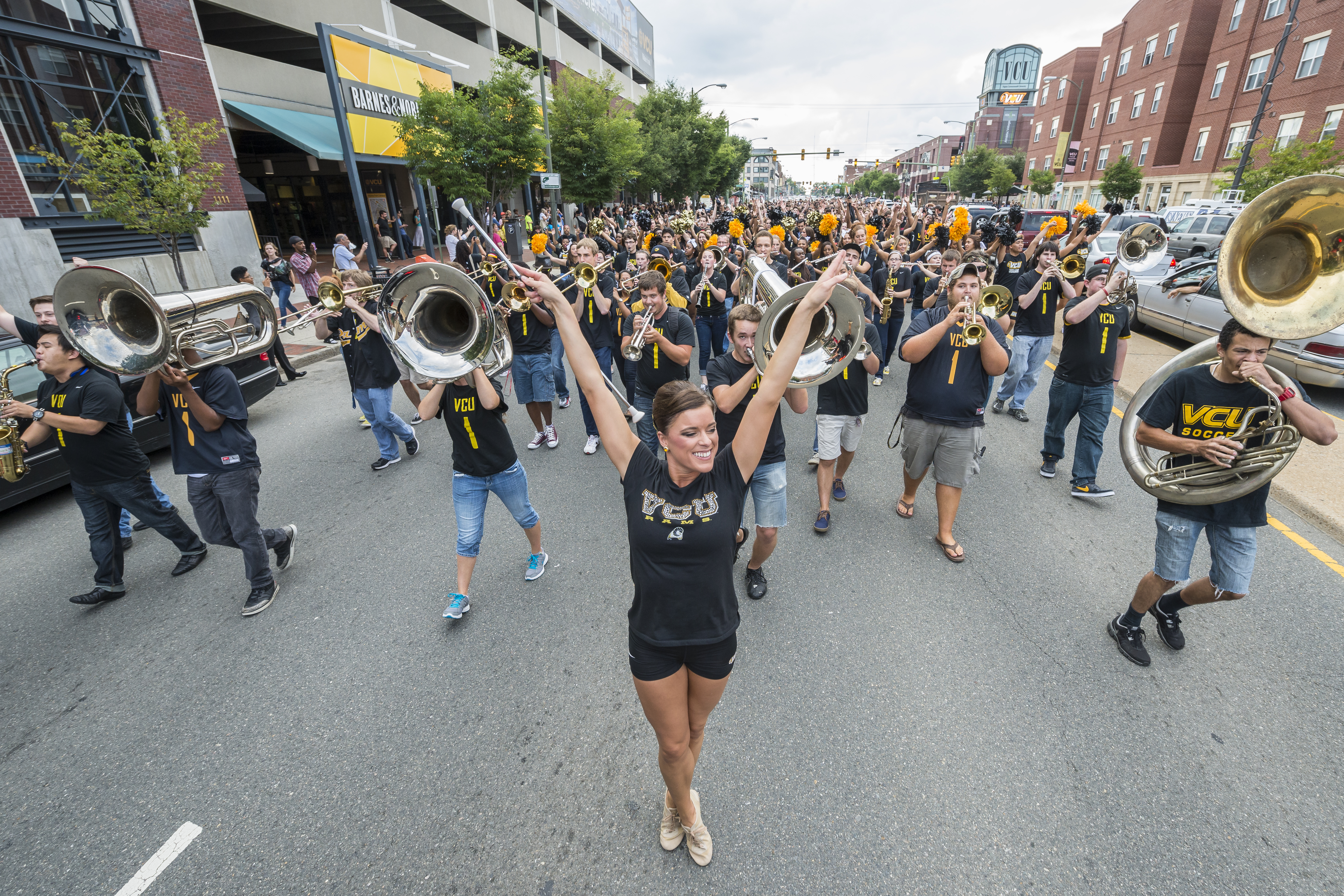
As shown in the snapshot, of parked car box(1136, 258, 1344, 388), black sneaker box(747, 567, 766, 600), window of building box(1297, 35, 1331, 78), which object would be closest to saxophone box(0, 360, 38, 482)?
black sneaker box(747, 567, 766, 600)

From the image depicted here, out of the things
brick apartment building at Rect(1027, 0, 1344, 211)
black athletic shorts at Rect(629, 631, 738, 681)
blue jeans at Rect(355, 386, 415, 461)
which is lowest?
blue jeans at Rect(355, 386, 415, 461)

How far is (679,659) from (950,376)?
338cm

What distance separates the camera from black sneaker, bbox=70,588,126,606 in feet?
14.1

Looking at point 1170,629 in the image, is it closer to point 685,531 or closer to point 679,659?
point 679,659

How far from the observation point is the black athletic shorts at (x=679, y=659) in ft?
7.43

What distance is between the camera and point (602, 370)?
6.70 m

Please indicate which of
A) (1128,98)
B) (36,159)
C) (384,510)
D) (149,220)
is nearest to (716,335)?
(384,510)

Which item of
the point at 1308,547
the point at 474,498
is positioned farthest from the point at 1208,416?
the point at 474,498

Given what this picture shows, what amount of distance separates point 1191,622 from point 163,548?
26.5ft

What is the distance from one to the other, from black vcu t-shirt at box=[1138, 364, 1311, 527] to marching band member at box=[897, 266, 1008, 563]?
1.11 m

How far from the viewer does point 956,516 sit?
17.7ft

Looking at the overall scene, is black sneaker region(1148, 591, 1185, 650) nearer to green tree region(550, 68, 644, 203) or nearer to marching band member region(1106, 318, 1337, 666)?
marching band member region(1106, 318, 1337, 666)

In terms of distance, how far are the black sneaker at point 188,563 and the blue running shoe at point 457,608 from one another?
8.06 ft

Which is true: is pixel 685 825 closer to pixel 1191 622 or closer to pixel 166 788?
pixel 166 788
